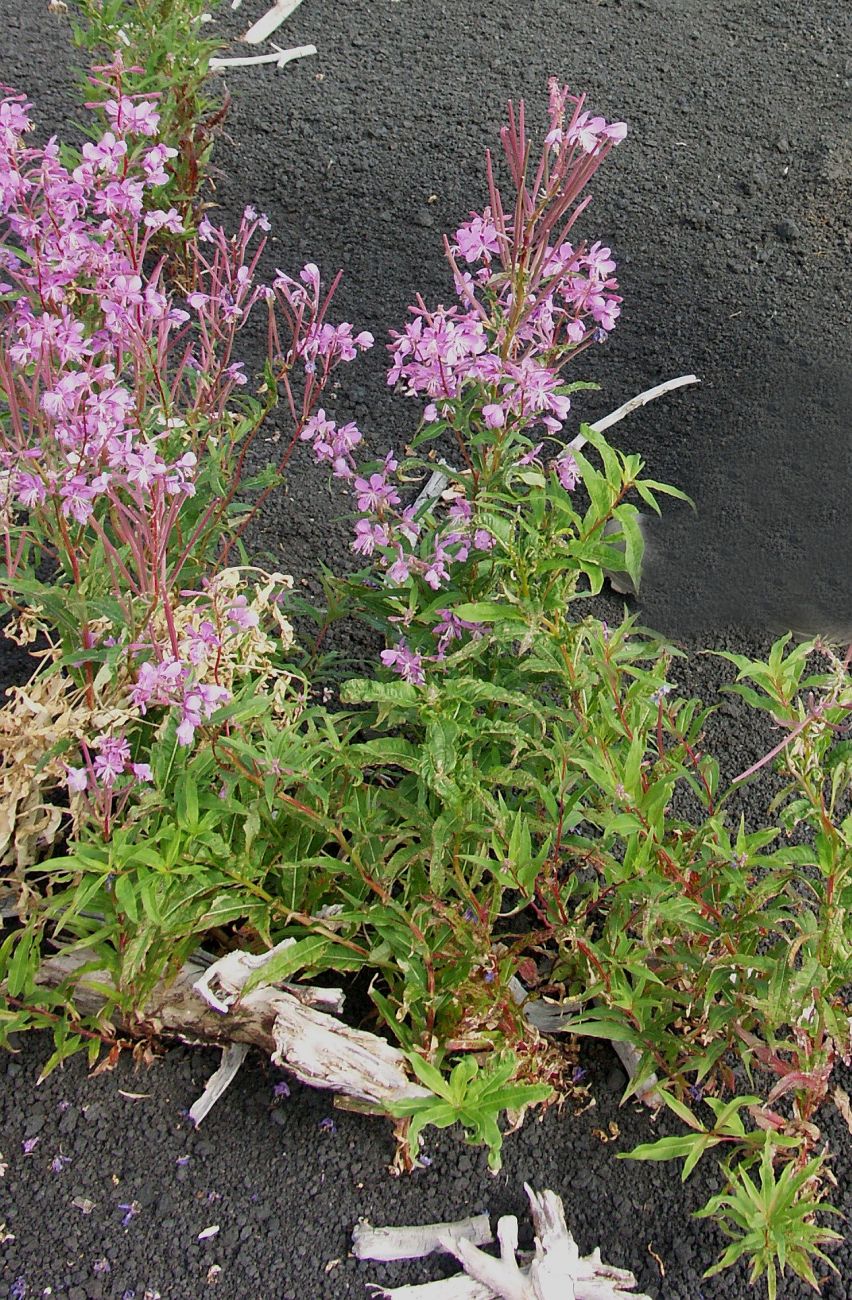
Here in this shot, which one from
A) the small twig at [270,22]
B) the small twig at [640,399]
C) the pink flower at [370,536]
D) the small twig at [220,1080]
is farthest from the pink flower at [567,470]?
the small twig at [270,22]

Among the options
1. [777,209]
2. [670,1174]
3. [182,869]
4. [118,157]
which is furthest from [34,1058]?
[777,209]

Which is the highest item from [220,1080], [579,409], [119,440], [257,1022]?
[119,440]

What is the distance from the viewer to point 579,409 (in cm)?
346

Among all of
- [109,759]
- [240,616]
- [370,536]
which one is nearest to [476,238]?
[370,536]

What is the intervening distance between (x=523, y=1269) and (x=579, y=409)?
236 centimetres

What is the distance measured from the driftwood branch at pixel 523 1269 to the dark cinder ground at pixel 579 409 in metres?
0.05

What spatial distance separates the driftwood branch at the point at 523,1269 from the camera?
176cm

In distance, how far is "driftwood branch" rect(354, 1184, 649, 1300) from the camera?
176cm

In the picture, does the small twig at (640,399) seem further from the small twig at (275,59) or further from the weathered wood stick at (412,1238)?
the small twig at (275,59)

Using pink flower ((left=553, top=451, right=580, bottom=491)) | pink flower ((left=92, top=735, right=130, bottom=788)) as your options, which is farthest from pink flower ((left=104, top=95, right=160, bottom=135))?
pink flower ((left=92, top=735, right=130, bottom=788))

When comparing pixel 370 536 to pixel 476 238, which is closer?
pixel 476 238

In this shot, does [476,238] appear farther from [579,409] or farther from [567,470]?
[579,409]

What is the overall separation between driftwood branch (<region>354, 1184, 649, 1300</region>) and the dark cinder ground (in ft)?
0.16

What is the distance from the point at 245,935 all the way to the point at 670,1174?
2.71ft
